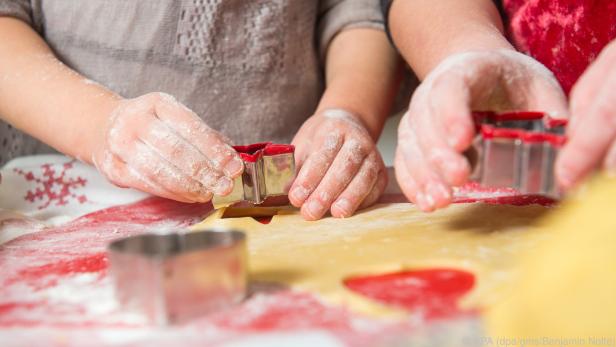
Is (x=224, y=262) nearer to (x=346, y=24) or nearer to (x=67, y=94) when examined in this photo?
(x=67, y=94)

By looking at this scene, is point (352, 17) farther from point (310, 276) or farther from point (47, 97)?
point (310, 276)

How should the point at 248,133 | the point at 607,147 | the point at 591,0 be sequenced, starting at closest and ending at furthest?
the point at 607,147 → the point at 591,0 → the point at 248,133

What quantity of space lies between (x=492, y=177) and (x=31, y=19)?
1031mm

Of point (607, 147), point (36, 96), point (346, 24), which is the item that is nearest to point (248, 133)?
point (346, 24)

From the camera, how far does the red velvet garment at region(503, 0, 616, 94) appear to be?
102 centimetres

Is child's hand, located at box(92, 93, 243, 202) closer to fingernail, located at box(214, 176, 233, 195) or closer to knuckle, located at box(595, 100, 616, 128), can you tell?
fingernail, located at box(214, 176, 233, 195)

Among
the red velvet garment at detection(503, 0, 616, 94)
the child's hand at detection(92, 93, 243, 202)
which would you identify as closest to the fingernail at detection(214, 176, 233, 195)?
the child's hand at detection(92, 93, 243, 202)

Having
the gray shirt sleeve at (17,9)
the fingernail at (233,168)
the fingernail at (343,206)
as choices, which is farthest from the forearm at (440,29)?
the gray shirt sleeve at (17,9)

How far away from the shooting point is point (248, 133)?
1.38m

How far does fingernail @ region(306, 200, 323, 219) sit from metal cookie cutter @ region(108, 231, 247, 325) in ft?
1.18

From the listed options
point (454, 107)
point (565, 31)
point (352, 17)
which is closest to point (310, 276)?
point (454, 107)

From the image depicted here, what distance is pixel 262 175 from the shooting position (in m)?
0.91

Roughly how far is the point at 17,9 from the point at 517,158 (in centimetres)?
103

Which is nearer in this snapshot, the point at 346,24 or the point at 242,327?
the point at 242,327
